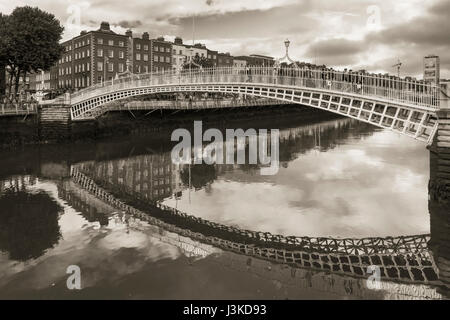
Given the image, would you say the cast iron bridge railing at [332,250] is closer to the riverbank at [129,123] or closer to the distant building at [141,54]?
the riverbank at [129,123]

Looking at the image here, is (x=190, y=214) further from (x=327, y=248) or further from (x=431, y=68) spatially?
(x=431, y=68)

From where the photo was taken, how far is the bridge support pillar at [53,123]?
31.7 meters

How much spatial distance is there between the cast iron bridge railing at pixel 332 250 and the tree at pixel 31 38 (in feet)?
79.4

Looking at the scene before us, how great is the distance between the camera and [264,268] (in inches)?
385

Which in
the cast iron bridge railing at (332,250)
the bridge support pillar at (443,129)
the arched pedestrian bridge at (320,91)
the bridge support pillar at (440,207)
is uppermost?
the arched pedestrian bridge at (320,91)

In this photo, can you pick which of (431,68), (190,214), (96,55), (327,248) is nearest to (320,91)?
(431,68)

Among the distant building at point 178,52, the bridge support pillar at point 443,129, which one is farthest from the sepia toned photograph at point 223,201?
the distant building at point 178,52

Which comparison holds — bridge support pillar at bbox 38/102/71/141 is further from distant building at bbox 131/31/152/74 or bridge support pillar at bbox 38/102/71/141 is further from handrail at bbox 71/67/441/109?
distant building at bbox 131/31/152/74

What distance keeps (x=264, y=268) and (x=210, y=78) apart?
14470 mm

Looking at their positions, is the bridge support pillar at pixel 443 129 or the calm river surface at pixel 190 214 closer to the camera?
the calm river surface at pixel 190 214

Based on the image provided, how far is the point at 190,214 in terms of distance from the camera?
46.9 ft

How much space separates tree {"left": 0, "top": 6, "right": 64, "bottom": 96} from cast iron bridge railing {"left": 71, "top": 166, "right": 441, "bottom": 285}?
953 inches

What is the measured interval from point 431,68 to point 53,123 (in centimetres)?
2628
